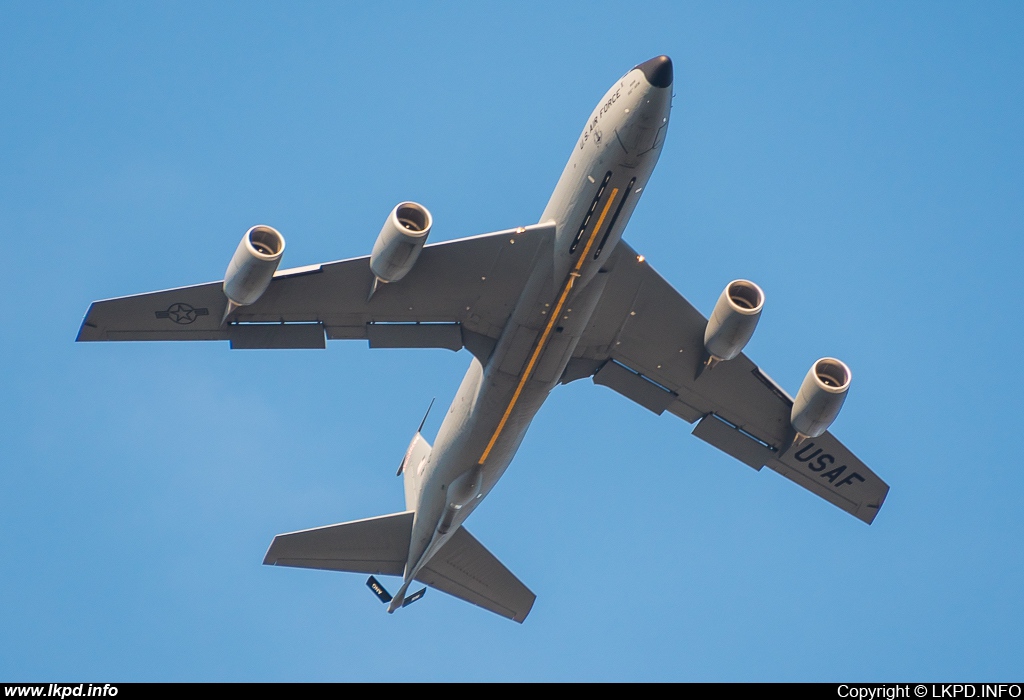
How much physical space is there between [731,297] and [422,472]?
7.66 meters

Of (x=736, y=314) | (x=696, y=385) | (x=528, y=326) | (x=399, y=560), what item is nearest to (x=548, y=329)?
(x=528, y=326)

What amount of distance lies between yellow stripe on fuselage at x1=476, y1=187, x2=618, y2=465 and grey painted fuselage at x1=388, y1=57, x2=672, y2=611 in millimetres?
19

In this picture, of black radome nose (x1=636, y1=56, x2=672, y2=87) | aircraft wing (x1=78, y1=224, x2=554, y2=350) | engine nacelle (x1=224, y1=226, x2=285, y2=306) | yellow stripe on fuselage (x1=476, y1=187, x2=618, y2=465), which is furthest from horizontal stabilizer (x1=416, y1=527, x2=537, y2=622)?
black radome nose (x1=636, y1=56, x2=672, y2=87)

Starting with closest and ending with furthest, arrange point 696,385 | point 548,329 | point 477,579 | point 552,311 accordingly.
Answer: point 552,311
point 548,329
point 696,385
point 477,579

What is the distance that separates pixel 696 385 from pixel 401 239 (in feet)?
24.7

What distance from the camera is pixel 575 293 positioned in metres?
21.8

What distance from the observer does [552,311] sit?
866 inches

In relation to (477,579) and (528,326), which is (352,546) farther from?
(528,326)

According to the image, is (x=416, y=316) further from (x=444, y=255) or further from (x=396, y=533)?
(x=396, y=533)

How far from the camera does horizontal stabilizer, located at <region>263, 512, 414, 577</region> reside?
26.1 m

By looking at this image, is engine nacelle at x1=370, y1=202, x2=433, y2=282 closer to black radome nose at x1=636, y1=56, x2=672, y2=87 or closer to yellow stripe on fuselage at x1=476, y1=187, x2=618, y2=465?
yellow stripe on fuselage at x1=476, y1=187, x2=618, y2=465

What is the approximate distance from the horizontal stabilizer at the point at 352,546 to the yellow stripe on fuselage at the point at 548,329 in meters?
3.92
